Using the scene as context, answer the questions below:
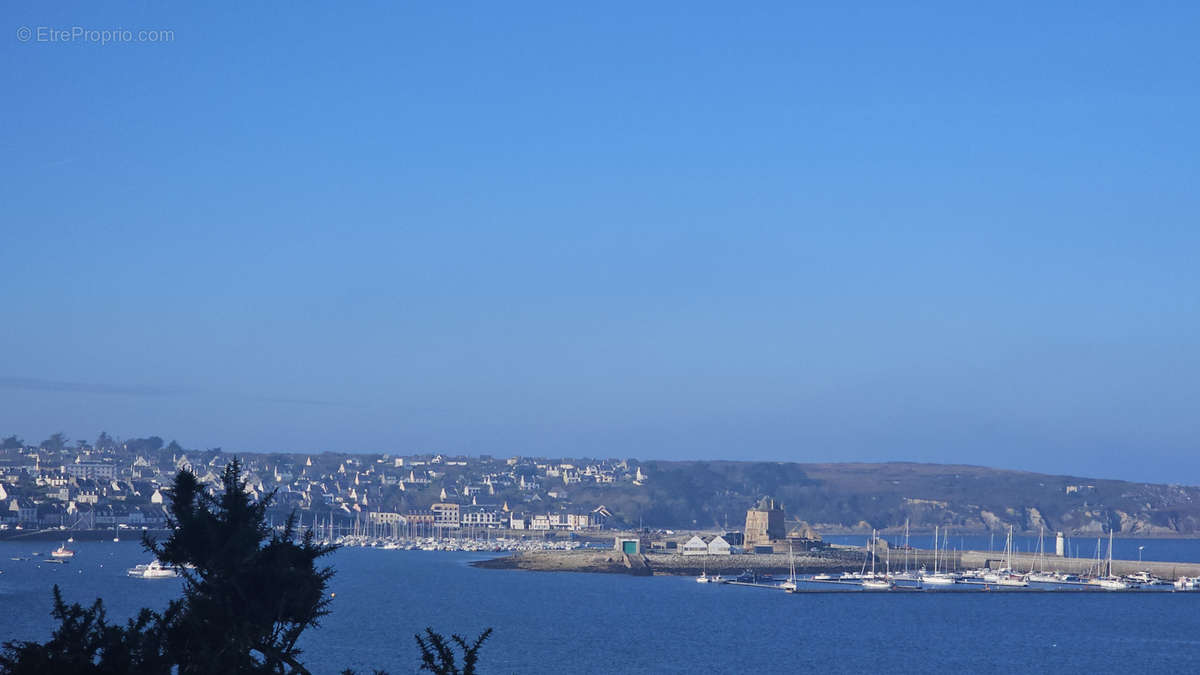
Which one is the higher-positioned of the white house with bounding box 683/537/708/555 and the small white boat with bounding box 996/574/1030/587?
the white house with bounding box 683/537/708/555

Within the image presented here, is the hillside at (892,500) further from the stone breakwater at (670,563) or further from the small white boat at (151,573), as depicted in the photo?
the small white boat at (151,573)

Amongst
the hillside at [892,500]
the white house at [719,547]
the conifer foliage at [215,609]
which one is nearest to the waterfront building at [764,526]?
the white house at [719,547]

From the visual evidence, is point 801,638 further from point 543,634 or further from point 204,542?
point 204,542

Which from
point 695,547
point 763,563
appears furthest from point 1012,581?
point 695,547

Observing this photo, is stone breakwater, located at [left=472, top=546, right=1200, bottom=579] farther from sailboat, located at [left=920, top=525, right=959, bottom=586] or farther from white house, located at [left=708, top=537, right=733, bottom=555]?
sailboat, located at [left=920, top=525, right=959, bottom=586]

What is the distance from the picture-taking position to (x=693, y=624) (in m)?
52.9

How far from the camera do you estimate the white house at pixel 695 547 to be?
91119 mm

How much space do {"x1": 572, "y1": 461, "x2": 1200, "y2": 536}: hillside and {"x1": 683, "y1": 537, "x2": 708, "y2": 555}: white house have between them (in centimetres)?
6621

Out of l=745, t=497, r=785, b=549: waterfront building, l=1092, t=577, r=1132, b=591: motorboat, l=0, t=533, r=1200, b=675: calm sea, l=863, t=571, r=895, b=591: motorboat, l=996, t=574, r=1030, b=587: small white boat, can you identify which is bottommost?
l=0, t=533, r=1200, b=675: calm sea

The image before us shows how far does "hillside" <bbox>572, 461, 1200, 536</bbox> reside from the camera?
170750 millimetres

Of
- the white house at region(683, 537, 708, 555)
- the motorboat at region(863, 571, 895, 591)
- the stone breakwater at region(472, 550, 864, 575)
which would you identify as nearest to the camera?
the motorboat at region(863, 571, 895, 591)

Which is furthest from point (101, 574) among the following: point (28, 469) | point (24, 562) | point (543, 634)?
point (28, 469)

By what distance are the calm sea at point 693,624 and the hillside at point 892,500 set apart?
298ft

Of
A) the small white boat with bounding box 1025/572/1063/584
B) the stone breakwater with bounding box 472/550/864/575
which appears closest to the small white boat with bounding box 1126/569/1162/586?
the small white boat with bounding box 1025/572/1063/584
